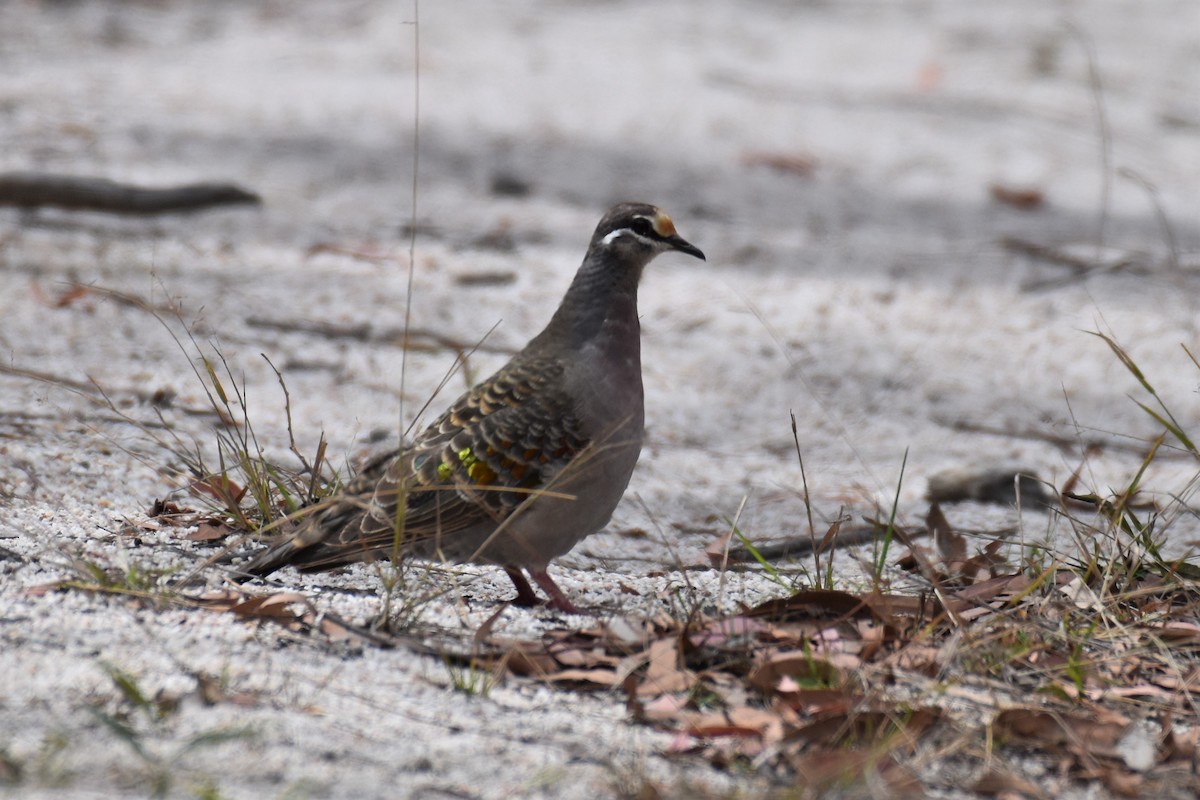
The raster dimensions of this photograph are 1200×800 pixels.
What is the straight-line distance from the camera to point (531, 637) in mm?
3127

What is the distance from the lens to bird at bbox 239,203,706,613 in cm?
354

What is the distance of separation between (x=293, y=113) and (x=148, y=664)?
6.74 metres

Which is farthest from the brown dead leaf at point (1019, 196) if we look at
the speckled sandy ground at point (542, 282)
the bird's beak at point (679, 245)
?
the bird's beak at point (679, 245)

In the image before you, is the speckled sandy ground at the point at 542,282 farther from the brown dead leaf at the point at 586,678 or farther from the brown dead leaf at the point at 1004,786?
the brown dead leaf at the point at 1004,786

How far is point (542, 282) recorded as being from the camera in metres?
6.93

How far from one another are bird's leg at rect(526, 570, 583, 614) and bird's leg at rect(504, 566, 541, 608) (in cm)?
5

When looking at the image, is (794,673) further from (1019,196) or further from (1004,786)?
(1019,196)

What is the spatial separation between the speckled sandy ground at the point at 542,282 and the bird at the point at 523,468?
0.16 meters

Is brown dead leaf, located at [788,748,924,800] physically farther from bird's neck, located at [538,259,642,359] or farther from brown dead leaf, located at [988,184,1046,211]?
brown dead leaf, located at [988,184,1046,211]

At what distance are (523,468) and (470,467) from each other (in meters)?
0.14

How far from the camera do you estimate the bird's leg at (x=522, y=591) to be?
3590mm

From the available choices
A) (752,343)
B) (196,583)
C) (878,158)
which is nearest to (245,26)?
(878,158)

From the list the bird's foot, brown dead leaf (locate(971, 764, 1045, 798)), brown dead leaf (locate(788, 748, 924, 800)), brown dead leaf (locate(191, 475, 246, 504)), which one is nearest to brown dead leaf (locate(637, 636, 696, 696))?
brown dead leaf (locate(788, 748, 924, 800))

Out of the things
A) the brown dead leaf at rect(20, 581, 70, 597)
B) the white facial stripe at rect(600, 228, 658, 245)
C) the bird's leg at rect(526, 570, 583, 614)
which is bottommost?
the bird's leg at rect(526, 570, 583, 614)
